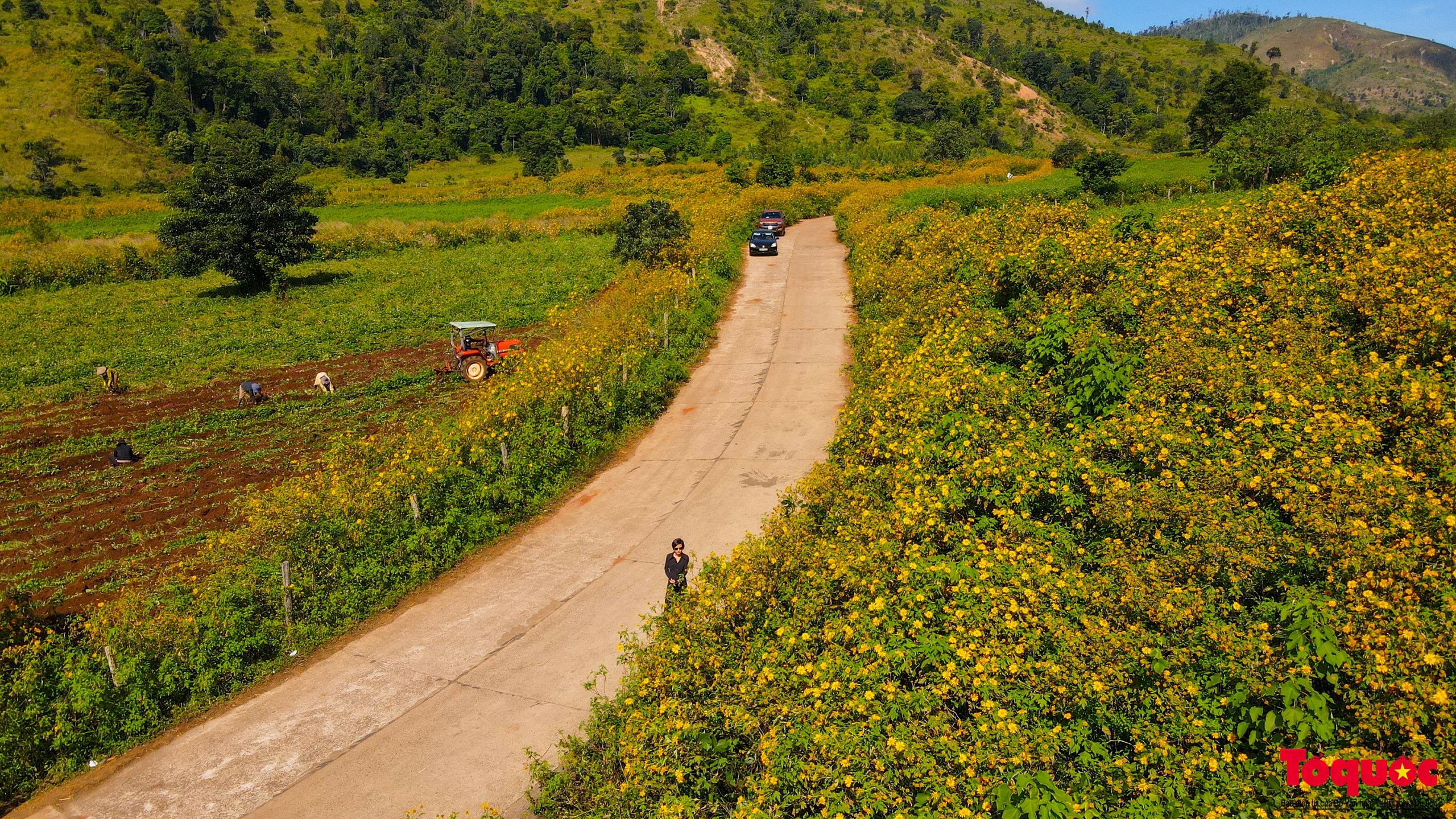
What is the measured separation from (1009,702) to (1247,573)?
3060mm

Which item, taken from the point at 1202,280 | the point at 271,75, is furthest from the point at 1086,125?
the point at 1202,280

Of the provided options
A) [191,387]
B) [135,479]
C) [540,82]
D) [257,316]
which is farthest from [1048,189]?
[540,82]

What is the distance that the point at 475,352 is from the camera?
24.8 meters

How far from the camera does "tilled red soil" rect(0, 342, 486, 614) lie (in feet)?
47.2

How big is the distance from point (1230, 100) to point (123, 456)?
9378cm

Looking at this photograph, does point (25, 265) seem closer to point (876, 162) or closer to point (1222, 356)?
point (1222, 356)

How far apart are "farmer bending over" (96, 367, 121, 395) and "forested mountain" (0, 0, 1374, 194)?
61559mm

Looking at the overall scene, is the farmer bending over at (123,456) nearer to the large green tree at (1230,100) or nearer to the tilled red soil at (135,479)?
the tilled red soil at (135,479)

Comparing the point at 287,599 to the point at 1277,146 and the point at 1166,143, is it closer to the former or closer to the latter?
the point at 1277,146

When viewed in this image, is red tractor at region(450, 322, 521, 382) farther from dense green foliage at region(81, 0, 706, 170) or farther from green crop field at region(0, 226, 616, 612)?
dense green foliage at region(81, 0, 706, 170)

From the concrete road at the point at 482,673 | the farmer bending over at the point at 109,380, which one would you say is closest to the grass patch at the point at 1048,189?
the concrete road at the point at 482,673

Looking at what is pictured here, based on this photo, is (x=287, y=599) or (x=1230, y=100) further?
(x=1230, y=100)

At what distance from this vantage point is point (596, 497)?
1723cm

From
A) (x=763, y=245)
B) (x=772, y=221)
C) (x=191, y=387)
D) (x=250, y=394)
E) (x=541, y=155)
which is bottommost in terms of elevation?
(x=191, y=387)
